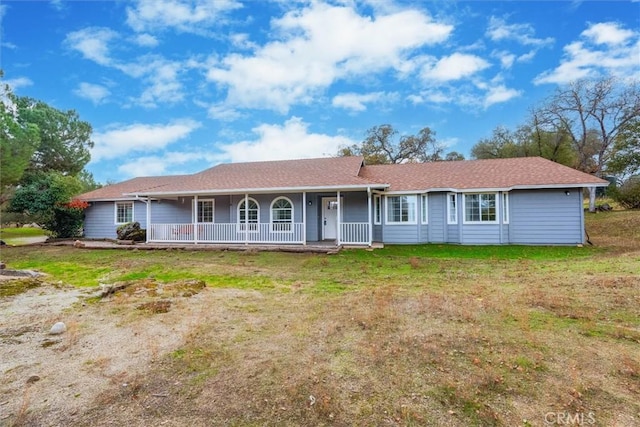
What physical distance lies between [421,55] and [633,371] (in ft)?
61.5

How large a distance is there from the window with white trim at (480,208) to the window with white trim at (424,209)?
157 centimetres

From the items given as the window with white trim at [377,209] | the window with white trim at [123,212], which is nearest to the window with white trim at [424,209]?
the window with white trim at [377,209]

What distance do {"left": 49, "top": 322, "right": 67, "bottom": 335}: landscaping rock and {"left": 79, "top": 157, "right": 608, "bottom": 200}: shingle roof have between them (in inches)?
353

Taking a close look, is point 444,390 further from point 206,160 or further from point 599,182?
point 206,160

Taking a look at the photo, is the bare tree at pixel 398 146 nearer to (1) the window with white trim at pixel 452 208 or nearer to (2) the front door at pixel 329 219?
(2) the front door at pixel 329 219

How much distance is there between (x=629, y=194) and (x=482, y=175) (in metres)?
14.8

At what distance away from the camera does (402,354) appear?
3.49 meters

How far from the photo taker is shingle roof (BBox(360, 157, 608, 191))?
41.6 ft

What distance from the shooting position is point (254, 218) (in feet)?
48.2

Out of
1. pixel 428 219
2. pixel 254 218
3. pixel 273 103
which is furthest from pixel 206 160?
pixel 428 219

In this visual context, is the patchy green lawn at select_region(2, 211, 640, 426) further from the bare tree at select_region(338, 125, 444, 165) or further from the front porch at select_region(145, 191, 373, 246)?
the bare tree at select_region(338, 125, 444, 165)

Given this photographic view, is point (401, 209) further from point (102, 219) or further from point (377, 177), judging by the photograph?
point (102, 219)

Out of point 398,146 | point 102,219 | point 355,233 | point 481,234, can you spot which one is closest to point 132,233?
point 102,219

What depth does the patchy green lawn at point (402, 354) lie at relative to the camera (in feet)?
8.17
